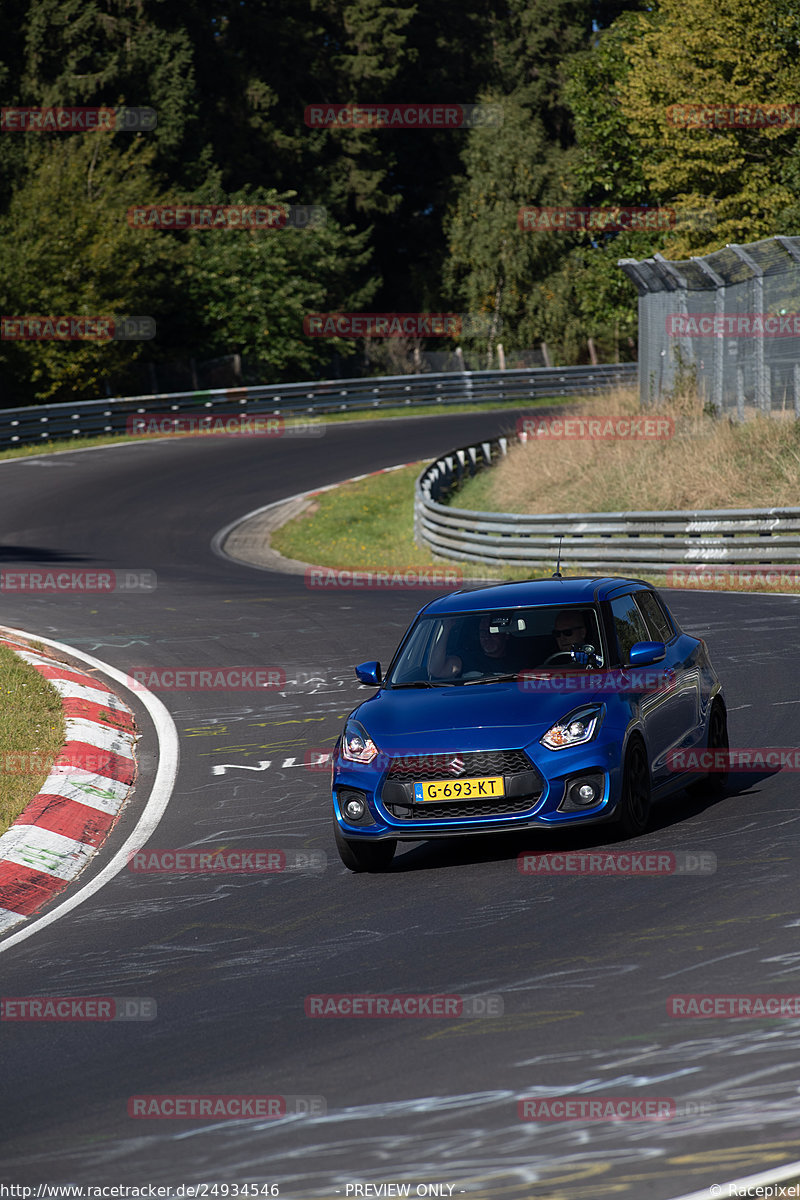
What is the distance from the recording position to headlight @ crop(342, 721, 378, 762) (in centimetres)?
866

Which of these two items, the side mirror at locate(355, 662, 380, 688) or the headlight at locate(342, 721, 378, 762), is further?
the side mirror at locate(355, 662, 380, 688)

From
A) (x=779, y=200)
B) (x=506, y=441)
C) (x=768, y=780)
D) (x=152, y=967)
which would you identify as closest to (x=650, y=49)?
(x=779, y=200)

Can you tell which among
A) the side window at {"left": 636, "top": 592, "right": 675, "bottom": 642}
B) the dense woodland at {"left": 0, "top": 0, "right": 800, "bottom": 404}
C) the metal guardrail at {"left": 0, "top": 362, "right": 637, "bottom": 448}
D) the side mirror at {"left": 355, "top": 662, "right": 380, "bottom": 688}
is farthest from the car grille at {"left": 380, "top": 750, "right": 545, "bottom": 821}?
the dense woodland at {"left": 0, "top": 0, "right": 800, "bottom": 404}

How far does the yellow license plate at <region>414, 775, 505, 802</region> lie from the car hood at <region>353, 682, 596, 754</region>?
0.18m

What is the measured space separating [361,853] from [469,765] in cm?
90

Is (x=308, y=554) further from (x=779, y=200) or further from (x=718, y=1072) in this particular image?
(x=718, y=1072)

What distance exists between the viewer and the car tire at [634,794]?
8.53 metres

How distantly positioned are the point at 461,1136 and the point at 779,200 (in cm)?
4157

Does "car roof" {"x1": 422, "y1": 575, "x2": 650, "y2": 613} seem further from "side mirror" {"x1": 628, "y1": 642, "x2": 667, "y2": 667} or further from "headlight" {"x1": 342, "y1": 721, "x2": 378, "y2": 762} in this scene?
"headlight" {"x1": 342, "y1": 721, "x2": 378, "y2": 762}

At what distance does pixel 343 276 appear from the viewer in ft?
232

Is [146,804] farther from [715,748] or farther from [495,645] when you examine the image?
[715,748]

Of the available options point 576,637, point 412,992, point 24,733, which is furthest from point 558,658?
point 24,733

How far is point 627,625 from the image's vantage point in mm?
9812

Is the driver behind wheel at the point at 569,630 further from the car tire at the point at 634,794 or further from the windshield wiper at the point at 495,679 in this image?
the car tire at the point at 634,794
